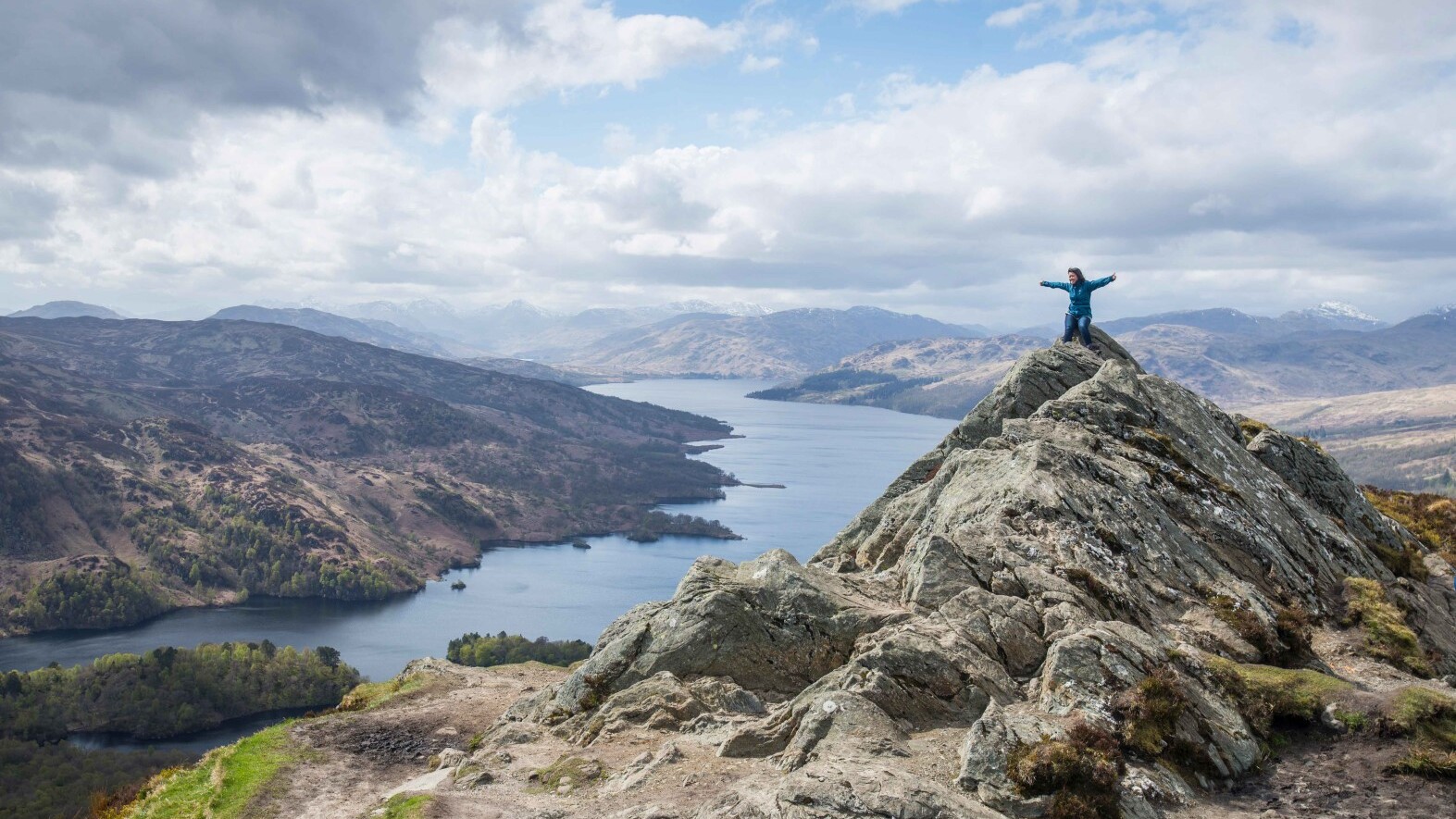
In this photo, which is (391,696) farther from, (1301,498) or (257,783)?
(1301,498)

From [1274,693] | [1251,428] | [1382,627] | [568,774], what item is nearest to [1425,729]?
[1274,693]

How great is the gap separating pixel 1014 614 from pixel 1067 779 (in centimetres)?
792

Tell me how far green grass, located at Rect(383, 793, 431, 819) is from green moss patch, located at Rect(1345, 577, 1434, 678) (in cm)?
2680

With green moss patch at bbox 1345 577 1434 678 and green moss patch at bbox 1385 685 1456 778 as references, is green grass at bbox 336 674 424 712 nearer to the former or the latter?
green moss patch at bbox 1385 685 1456 778

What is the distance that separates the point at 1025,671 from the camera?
887 inches

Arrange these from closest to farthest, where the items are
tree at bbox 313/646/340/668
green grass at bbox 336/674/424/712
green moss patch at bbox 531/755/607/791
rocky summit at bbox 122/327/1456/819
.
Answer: rocky summit at bbox 122/327/1456/819, green moss patch at bbox 531/755/607/791, green grass at bbox 336/674/424/712, tree at bbox 313/646/340/668

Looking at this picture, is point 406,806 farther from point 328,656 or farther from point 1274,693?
point 328,656

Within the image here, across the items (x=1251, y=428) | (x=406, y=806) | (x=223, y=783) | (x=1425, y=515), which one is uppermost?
(x=1251, y=428)

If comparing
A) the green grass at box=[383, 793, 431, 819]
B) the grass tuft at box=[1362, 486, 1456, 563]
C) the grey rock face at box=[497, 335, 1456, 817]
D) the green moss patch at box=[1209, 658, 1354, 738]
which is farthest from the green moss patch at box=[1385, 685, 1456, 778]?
the grass tuft at box=[1362, 486, 1456, 563]

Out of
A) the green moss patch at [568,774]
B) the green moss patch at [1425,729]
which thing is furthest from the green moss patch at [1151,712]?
the green moss patch at [568,774]

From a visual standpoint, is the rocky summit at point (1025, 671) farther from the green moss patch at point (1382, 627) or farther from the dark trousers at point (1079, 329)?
the dark trousers at point (1079, 329)

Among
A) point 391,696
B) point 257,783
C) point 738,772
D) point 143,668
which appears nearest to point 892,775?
point 738,772

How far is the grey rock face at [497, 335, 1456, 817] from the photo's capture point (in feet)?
59.3

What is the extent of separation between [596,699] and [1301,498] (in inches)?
1143
